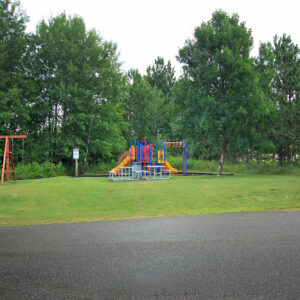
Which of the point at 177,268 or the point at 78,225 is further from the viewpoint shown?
the point at 78,225

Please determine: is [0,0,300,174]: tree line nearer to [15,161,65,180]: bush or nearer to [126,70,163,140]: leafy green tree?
[15,161,65,180]: bush

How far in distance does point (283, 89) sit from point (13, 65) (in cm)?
1939

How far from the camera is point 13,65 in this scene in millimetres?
22781

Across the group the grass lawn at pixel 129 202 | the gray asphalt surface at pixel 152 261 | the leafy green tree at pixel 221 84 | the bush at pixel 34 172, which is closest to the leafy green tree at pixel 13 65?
the bush at pixel 34 172

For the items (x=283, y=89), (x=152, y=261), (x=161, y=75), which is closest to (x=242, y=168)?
(x=283, y=89)

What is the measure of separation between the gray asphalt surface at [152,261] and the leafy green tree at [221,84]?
1107cm

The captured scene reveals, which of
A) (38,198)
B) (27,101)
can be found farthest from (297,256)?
(27,101)

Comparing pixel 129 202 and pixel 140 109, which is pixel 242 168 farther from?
pixel 140 109

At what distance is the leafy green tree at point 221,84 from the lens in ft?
51.5

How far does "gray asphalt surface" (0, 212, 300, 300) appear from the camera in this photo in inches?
107

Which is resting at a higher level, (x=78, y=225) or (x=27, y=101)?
(x=27, y=101)

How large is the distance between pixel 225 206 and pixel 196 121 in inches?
367

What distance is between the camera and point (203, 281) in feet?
9.49

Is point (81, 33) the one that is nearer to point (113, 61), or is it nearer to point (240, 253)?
point (113, 61)
